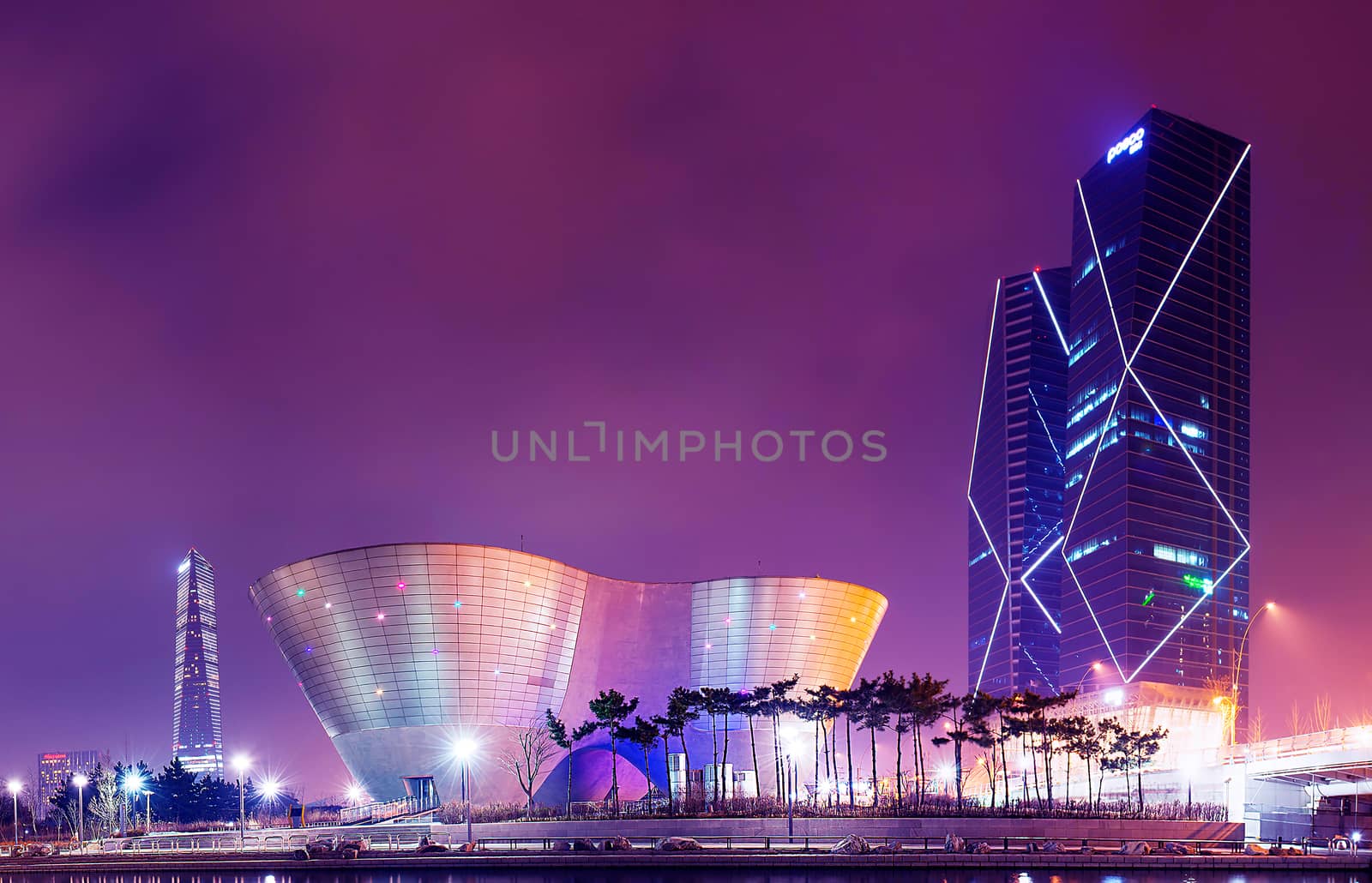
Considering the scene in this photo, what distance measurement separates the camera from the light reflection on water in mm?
50625

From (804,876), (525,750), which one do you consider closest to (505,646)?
(525,750)

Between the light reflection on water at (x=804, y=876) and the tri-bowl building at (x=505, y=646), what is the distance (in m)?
37.7

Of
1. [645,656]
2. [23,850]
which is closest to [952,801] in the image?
[645,656]

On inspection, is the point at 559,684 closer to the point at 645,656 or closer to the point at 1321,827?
the point at 645,656

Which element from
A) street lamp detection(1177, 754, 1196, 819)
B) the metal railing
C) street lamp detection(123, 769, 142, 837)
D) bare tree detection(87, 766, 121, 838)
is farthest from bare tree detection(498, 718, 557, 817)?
street lamp detection(1177, 754, 1196, 819)

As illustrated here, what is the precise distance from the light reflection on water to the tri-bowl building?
3767 centimetres

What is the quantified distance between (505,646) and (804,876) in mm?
51366

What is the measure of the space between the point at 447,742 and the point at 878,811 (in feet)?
132

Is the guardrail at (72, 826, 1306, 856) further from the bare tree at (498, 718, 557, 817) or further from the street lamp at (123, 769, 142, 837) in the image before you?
the street lamp at (123, 769, 142, 837)

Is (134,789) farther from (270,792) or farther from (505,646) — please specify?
(505,646)

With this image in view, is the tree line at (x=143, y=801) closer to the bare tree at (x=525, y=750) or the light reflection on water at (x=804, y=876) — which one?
the bare tree at (x=525, y=750)

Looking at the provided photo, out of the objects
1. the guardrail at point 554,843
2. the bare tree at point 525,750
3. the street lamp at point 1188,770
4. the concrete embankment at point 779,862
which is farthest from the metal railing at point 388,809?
the street lamp at point 1188,770

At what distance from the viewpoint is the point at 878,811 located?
243ft

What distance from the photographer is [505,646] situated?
99312mm
